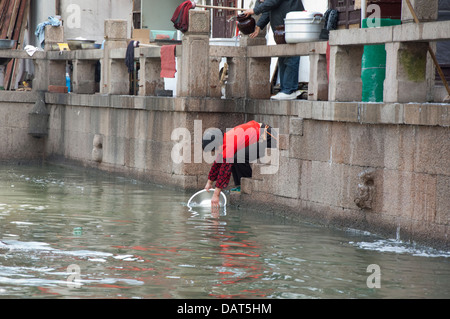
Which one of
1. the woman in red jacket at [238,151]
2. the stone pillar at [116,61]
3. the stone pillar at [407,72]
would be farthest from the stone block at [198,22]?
the stone pillar at [407,72]

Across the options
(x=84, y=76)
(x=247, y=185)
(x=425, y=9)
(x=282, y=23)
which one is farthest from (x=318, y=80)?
(x=84, y=76)

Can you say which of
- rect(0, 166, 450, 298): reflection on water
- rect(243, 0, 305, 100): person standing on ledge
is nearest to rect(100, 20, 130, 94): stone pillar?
rect(243, 0, 305, 100): person standing on ledge

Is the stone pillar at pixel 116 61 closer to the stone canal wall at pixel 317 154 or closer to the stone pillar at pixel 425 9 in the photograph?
the stone canal wall at pixel 317 154

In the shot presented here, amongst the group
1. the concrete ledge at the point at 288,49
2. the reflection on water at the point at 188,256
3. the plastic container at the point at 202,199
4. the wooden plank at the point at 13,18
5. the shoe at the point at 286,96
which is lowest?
the reflection on water at the point at 188,256

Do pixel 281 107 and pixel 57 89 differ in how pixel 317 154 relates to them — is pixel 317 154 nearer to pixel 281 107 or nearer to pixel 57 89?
pixel 281 107

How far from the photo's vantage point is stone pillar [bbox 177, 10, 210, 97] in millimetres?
14727

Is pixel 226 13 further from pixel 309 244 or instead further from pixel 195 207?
pixel 309 244

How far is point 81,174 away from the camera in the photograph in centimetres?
1834

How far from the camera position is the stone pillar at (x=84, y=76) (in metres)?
19.5

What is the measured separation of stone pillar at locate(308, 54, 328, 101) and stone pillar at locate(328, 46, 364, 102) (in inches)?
33.2

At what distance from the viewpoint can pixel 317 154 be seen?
465 inches

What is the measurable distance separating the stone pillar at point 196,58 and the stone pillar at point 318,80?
8.85 ft

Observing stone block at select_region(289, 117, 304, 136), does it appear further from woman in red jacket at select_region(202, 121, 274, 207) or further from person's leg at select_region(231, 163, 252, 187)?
person's leg at select_region(231, 163, 252, 187)

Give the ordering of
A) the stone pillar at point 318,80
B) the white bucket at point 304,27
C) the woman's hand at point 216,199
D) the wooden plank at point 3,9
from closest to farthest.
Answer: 1. the stone pillar at point 318,80
2. the woman's hand at point 216,199
3. the white bucket at point 304,27
4. the wooden plank at point 3,9
